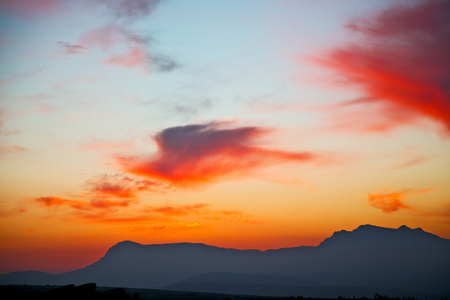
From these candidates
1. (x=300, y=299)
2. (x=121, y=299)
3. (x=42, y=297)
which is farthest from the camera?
(x=300, y=299)

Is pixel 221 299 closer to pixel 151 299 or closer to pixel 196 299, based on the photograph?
pixel 196 299

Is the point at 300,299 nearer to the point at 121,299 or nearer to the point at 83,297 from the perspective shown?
the point at 121,299

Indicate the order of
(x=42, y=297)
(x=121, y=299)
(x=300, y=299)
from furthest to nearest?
(x=300, y=299) < (x=121, y=299) < (x=42, y=297)

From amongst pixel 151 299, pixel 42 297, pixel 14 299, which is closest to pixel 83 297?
pixel 42 297

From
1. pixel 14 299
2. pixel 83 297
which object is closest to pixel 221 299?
pixel 83 297

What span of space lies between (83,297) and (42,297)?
27.4 feet

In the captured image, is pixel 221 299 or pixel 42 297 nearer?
pixel 42 297

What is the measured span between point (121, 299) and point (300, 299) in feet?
157

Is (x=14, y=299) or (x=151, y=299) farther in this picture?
(x=151, y=299)

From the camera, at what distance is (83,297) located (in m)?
107

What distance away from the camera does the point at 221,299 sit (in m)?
141

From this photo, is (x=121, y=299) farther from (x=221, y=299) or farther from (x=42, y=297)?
(x=221, y=299)

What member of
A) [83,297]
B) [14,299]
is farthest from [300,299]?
[14,299]

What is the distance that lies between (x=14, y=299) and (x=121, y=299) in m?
23.4
